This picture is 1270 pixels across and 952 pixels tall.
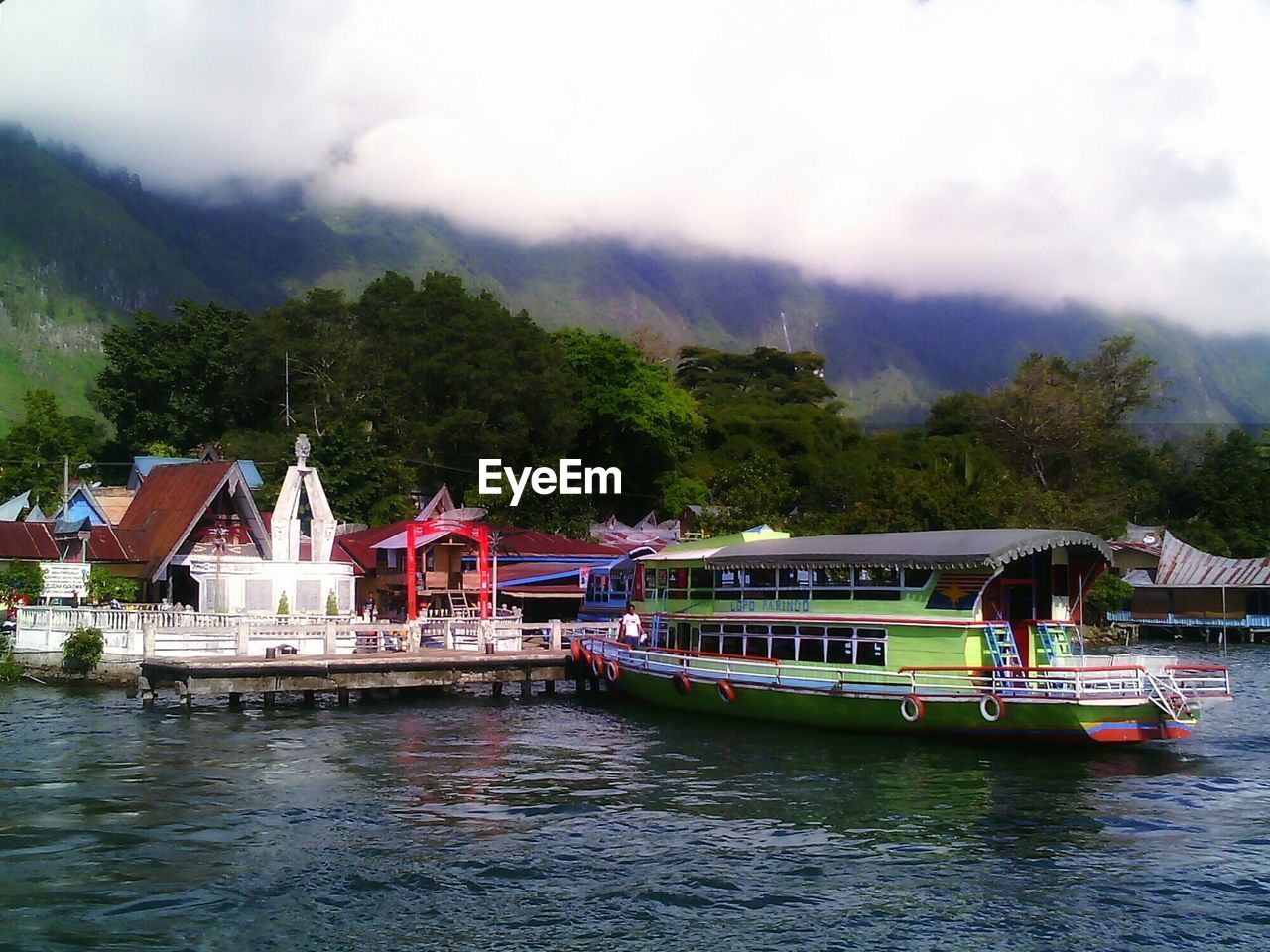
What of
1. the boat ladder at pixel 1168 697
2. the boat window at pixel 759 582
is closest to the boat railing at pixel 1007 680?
the boat ladder at pixel 1168 697

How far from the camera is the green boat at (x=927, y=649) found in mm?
24422

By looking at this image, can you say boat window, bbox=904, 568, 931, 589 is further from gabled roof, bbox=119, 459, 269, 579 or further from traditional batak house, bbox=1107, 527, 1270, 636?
traditional batak house, bbox=1107, 527, 1270, 636

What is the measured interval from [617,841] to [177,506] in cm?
3327

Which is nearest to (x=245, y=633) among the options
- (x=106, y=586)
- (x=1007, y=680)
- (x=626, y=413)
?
(x=106, y=586)

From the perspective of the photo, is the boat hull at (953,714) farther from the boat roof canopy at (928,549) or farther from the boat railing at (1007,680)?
the boat roof canopy at (928,549)

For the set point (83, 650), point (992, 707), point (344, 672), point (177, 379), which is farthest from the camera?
point (177, 379)

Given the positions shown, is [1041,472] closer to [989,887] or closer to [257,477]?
Answer: [257,477]

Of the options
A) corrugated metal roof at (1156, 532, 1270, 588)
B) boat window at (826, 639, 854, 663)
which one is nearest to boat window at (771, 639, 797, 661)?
boat window at (826, 639, 854, 663)

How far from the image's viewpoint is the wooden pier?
1187 inches

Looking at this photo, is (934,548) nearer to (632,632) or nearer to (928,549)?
(928,549)

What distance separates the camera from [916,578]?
26625 mm

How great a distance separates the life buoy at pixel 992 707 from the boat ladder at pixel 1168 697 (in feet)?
9.04

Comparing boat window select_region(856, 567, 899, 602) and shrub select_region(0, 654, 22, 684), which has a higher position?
boat window select_region(856, 567, 899, 602)

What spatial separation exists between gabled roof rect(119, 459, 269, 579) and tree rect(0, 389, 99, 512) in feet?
38.6
